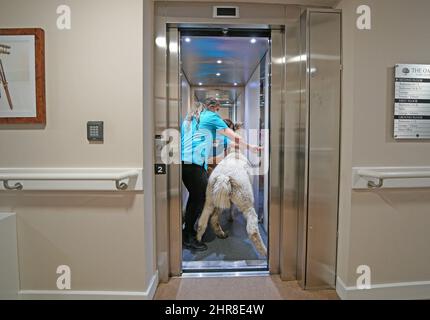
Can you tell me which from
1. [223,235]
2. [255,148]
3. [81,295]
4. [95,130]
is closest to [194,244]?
[223,235]

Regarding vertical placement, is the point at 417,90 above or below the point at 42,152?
above

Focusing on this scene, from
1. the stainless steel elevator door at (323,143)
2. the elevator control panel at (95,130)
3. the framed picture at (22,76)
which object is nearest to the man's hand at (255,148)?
the stainless steel elevator door at (323,143)

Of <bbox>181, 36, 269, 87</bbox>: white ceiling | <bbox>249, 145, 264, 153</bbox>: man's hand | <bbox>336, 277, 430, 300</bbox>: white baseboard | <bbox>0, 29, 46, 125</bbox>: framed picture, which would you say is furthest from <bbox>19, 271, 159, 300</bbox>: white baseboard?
<bbox>181, 36, 269, 87</bbox>: white ceiling

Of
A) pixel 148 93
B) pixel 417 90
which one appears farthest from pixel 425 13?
pixel 148 93

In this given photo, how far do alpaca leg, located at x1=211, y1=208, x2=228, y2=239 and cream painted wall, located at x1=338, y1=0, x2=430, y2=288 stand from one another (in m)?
0.96

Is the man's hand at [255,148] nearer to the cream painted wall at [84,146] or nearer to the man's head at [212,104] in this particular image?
the man's head at [212,104]

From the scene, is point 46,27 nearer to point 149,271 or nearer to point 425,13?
point 149,271

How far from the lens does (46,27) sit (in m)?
1.39

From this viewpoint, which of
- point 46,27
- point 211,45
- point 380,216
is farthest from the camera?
point 211,45

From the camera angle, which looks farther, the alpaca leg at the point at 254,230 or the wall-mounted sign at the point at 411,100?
the alpaca leg at the point at 254,230

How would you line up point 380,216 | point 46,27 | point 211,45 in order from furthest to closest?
point 211,45
point 380,216
point 46,27

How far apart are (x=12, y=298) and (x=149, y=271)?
872 millimetres

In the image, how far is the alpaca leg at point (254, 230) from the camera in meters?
1.93

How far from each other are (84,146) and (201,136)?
2.87 ft
